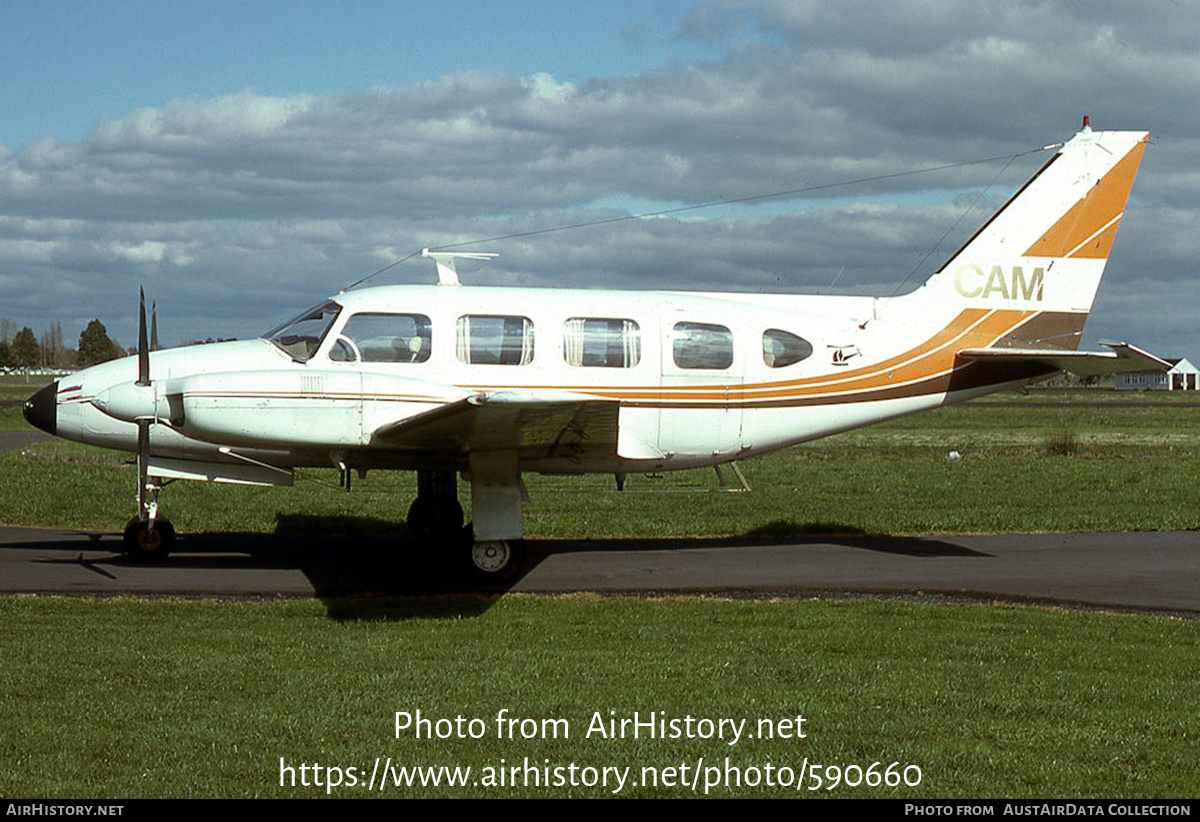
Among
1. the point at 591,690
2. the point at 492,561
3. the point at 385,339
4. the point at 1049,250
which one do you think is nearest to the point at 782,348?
the point at 1049,250

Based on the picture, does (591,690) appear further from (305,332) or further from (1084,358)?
(1084,358)

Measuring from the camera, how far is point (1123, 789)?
19.8 ft

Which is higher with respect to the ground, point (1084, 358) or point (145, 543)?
point (1084, 358)

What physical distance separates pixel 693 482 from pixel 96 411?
14.7m

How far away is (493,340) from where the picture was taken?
44.0 ft

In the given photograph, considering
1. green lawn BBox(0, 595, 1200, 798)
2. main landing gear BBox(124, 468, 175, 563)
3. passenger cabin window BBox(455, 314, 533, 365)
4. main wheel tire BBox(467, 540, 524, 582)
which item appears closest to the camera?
green lawn BBox(0, 595, 1200, 798)

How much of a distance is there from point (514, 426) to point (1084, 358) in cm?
774

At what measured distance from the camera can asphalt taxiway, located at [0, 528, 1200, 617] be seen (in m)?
12.5

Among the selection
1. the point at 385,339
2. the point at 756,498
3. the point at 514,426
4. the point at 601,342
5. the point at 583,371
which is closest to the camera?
the point at 514,426

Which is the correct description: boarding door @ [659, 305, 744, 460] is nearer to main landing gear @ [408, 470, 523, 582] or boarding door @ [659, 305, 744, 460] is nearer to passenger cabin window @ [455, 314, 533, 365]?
passenger cabin window @ [455, 314, 533, 365]

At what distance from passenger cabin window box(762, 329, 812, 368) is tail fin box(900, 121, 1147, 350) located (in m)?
1.86

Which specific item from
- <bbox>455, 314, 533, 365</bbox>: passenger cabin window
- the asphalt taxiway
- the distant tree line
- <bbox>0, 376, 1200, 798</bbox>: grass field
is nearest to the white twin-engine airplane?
<bbox>455, 314, 533, 365</bbox>: passenger cabin window

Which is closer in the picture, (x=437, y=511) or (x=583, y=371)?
(x=583, y=371)
